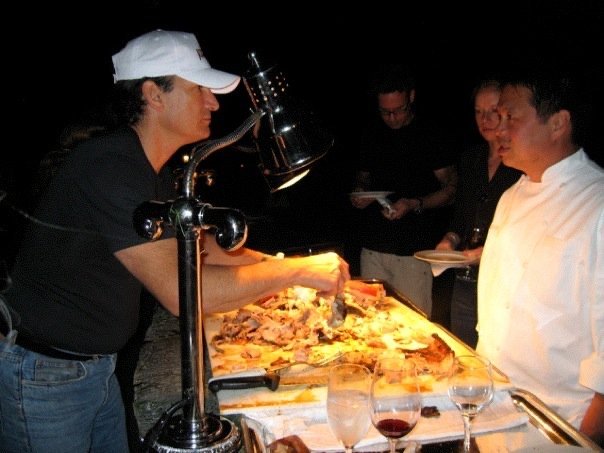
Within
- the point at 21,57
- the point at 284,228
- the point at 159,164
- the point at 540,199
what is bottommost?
the point at 284,228

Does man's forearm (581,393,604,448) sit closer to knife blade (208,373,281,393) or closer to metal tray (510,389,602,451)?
metal tray (510,389,602,451)

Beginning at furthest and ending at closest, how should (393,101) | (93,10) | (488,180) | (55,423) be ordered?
(93,10) → (393,101) → (488,180) → (55,423)

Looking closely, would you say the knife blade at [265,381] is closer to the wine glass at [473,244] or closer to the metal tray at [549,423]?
the metal tray at [549,423]

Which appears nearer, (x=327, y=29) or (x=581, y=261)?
(x=581, y=261)

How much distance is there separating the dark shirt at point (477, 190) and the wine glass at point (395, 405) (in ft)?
9.47

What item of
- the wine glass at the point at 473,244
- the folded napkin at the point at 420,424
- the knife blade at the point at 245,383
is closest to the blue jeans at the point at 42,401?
the knife blade at the point at 245,383

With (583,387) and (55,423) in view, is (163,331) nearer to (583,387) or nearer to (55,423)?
(55,423)

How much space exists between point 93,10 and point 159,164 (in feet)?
36.4

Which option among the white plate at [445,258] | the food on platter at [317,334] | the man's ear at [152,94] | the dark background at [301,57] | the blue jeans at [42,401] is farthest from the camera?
the dark background at [301,57]

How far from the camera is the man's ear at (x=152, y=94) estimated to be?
7.54 ft

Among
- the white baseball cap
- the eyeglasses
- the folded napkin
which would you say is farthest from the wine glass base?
the eyeglasses

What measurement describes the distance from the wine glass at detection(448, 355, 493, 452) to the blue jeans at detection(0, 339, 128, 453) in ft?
5.20

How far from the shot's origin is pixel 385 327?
2.95 m

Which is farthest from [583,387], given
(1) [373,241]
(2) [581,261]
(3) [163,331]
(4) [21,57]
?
(4) [21,57]
